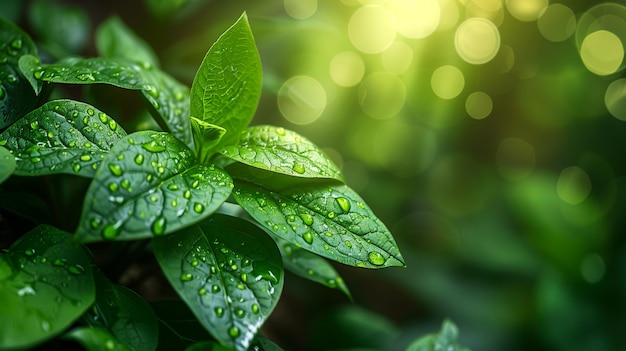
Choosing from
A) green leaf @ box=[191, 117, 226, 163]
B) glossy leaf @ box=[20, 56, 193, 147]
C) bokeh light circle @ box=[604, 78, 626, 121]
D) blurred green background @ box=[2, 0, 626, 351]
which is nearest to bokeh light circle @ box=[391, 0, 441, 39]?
blurred green background @ box=[2, 0, 626, 351]

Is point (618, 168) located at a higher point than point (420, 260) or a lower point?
higher

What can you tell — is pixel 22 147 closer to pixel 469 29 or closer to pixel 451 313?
pixel 451 313

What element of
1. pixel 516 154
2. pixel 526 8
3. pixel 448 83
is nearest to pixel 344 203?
pixel 448 83

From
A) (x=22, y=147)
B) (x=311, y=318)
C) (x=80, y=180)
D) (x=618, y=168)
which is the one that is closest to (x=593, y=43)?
(x=618, y=168)

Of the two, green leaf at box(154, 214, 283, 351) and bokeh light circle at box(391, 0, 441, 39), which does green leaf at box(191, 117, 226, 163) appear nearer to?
green leaf at box(154, 214, 283, 351)

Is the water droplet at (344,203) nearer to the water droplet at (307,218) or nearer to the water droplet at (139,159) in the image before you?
the water droplet at (307,218)

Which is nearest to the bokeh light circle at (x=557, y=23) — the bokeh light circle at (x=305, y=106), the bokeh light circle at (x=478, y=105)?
the bokeh light circle at (x=478, y=105)
